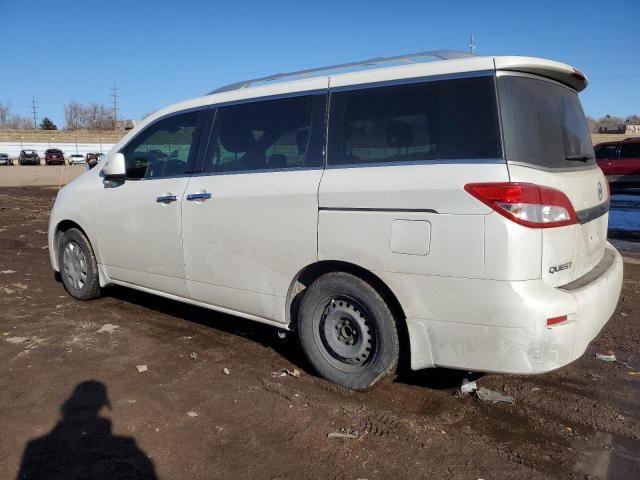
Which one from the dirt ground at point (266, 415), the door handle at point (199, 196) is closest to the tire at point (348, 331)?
the dirt ground at point (266, 415)

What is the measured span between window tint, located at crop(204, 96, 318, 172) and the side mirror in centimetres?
96

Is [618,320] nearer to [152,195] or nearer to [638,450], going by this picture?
[638,450]

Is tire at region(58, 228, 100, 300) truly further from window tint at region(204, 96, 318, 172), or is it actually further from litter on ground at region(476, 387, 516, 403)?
litter on ground at region(476, 387, 516, 403)

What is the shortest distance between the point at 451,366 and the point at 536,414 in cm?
68

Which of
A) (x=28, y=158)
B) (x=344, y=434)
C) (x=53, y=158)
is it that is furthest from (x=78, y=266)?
(x=28, y=158)

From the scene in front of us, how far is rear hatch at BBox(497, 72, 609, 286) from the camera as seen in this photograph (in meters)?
3.01

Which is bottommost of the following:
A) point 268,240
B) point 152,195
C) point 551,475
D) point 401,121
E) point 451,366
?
point 551,475

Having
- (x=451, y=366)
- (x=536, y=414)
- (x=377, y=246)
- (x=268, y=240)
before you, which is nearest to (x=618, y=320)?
(x=536, y=414)

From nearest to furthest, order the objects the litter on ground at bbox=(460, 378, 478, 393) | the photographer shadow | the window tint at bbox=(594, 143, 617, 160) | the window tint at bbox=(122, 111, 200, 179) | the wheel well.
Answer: the photographer shadow, the litter on ground at bbox=(460, 378, 478, 393), the window tint at bbox=(122, 111, 200, 179), the wheel well, the window tint at bbox=(594, 143, 617, 160)

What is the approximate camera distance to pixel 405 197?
3.20 meters

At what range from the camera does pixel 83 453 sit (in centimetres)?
295

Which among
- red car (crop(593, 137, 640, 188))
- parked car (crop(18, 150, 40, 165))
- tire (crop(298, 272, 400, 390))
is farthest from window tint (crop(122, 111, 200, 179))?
parked car (crop(18, 150, 40, 165))

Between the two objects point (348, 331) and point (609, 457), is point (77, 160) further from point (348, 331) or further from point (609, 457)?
point (609, 457)

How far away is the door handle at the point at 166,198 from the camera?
4496mm
